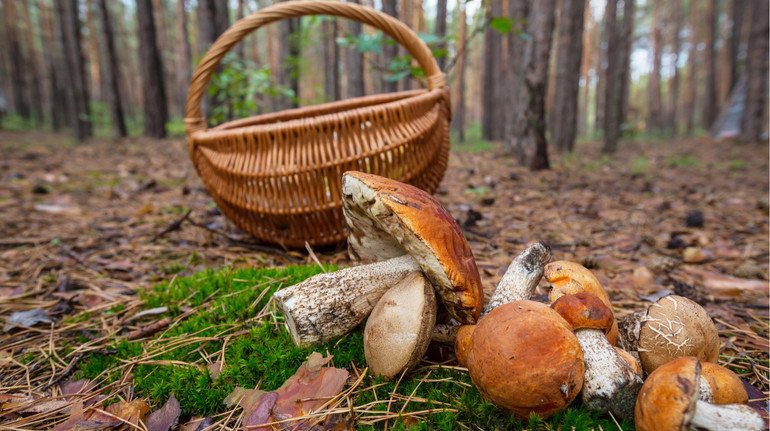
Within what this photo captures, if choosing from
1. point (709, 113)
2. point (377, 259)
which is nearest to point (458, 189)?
point (377, 259)

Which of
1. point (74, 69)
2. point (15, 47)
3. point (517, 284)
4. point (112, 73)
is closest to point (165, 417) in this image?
point (517, 284)

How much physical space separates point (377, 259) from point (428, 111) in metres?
1.40

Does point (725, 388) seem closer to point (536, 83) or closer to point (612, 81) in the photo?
point (536, 83)

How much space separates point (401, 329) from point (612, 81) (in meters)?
10.1

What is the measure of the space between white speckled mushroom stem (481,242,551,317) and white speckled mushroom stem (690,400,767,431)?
0.54m

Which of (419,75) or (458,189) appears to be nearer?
Result: (419,75)

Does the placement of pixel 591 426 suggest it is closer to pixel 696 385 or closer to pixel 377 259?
pixel 696 385

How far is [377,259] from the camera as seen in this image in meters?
1.64

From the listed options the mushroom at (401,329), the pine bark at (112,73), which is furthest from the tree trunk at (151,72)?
the mushroom at (401,329)

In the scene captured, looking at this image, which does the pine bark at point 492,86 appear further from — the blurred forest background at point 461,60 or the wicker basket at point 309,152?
the wicker basket at point 309,152

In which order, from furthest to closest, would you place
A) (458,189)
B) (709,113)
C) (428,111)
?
(709,113) < (458,189) < (428,111)

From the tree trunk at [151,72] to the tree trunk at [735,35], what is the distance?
18.8 metres

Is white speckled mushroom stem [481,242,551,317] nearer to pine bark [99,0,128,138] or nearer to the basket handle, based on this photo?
the basket handle

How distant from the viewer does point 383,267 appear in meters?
1.43
